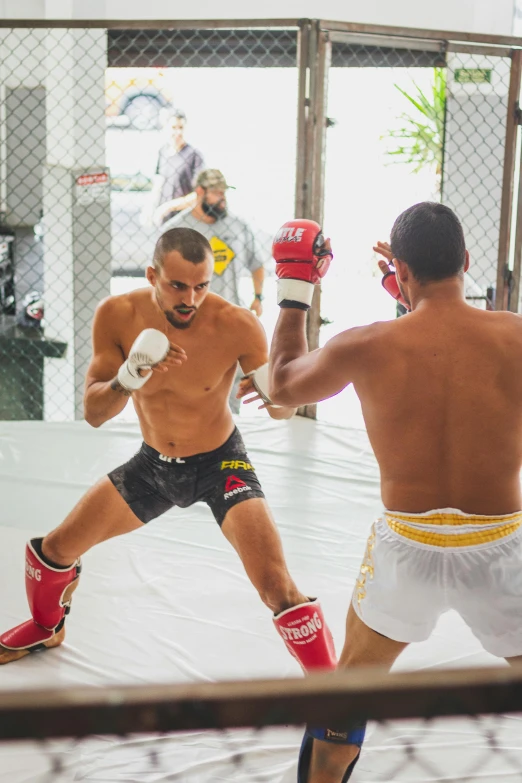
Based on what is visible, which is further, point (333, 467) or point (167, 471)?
point (333, 467)

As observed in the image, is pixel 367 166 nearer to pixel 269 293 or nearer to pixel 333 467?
pixel 269 293

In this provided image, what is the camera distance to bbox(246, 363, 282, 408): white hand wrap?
7.22 ft

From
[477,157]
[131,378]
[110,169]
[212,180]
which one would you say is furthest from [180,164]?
[131,378]

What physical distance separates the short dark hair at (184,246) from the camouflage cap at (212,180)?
2.01 metres

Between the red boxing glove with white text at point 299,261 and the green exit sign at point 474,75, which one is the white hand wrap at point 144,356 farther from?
the green exit sign at point 474,75

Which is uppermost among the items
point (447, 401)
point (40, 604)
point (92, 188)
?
point (92, 188)

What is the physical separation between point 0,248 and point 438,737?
4.92 meters

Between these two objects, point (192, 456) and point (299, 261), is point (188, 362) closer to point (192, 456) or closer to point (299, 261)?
point (192, 456)

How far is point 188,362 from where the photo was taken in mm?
2387

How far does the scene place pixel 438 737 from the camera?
1934 mm

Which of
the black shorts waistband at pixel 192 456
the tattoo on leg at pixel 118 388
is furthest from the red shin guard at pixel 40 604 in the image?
the tattoo on leg at pixel 118 388

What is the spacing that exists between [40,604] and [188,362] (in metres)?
0.75

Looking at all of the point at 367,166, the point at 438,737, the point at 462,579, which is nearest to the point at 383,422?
the point at 462,579

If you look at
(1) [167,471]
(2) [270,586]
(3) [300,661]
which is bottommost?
(3) [300,661]
